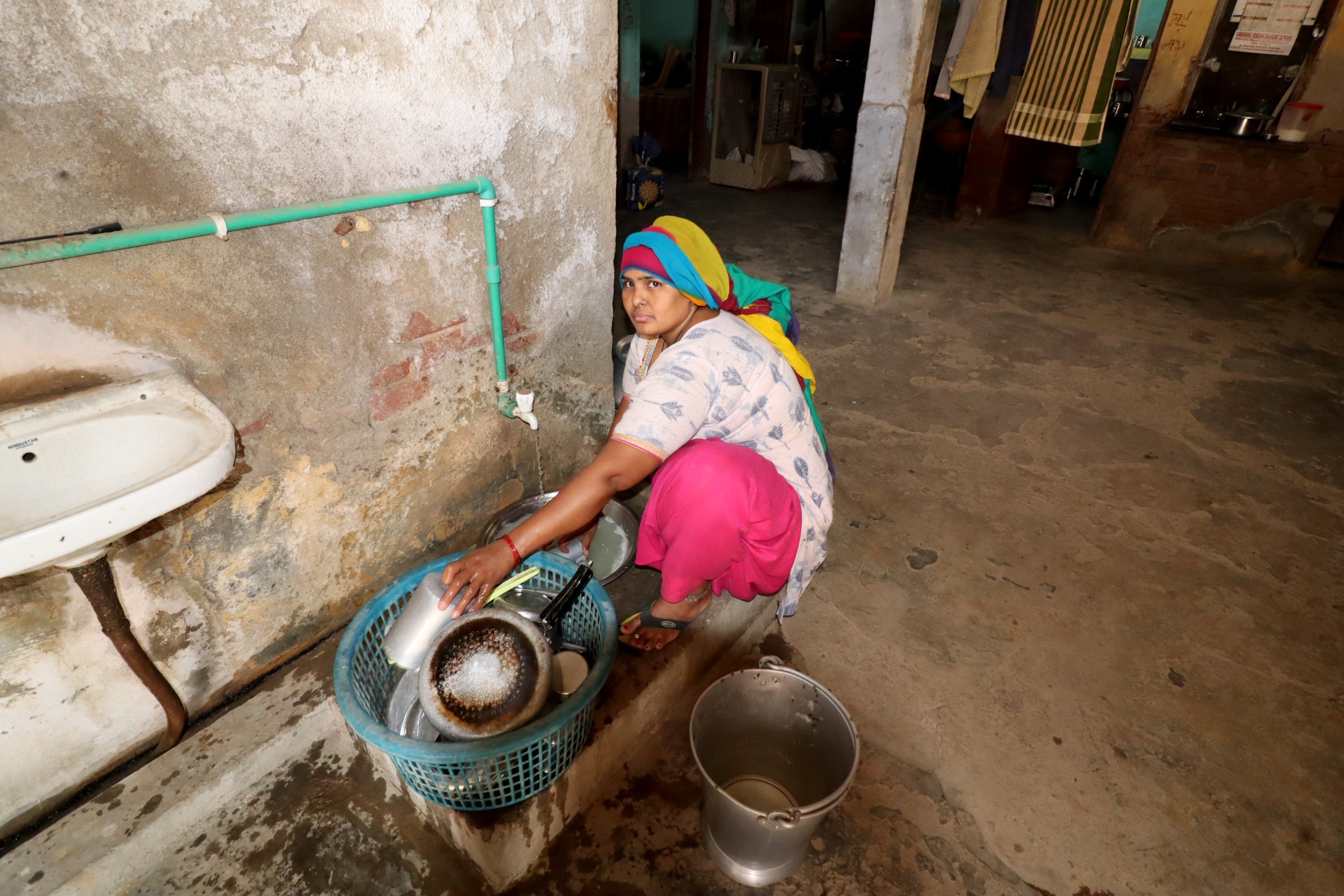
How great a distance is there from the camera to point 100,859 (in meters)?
1.48

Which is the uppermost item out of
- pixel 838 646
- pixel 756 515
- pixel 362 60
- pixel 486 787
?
pixel 362 60

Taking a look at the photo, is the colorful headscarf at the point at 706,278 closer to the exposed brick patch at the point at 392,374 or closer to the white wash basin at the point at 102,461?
the exposed brick patch at the point at 392,374

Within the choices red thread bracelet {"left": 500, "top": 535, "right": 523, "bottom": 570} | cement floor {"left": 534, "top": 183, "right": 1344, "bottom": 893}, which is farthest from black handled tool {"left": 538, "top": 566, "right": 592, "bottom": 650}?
cement floor {"left": 534, "top": 183, "right": 1344, "bottom": 893}

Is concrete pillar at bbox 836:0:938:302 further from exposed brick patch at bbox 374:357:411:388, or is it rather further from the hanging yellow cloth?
exposed brick patch at bbox 374:357:411:388

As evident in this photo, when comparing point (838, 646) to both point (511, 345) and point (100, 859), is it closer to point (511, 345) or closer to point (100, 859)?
point (511, 345)

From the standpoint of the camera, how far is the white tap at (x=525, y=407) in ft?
7.13

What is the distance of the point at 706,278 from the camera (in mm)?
1864

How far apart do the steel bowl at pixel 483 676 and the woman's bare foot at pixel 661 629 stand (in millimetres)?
431

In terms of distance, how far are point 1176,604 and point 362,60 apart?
3.13 m

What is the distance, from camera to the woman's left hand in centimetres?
155

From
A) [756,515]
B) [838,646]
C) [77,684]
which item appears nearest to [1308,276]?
[838,646]

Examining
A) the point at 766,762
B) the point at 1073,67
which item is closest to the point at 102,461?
the point at 766,762

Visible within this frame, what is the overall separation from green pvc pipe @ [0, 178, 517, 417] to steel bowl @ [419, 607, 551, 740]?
83 centimetres

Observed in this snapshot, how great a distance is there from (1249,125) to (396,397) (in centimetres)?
750
